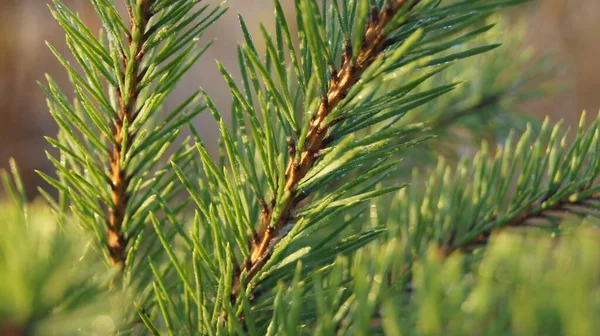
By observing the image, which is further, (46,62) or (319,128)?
(46,62)

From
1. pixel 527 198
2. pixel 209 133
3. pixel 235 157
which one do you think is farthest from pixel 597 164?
pixel 209 133

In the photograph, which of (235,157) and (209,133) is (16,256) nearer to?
(235,157)

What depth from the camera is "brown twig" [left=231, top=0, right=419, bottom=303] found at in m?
0.14

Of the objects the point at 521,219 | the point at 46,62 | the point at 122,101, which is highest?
the point at 46,62

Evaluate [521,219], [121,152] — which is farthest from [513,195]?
[121,152]

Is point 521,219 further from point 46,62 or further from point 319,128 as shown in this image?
point 46,62

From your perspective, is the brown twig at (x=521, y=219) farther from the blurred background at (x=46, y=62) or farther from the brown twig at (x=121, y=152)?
the blurred background at (x=46, y=62)

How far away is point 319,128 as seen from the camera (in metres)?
0.15

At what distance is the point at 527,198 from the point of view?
0.21 metres

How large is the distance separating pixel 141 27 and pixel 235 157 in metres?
0.05

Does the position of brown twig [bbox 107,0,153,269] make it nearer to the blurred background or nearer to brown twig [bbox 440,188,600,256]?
brown twig [bbox 440,188,600,256]

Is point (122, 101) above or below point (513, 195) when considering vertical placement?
above

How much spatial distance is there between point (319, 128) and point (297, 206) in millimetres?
43

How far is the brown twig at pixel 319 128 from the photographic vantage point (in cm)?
14
